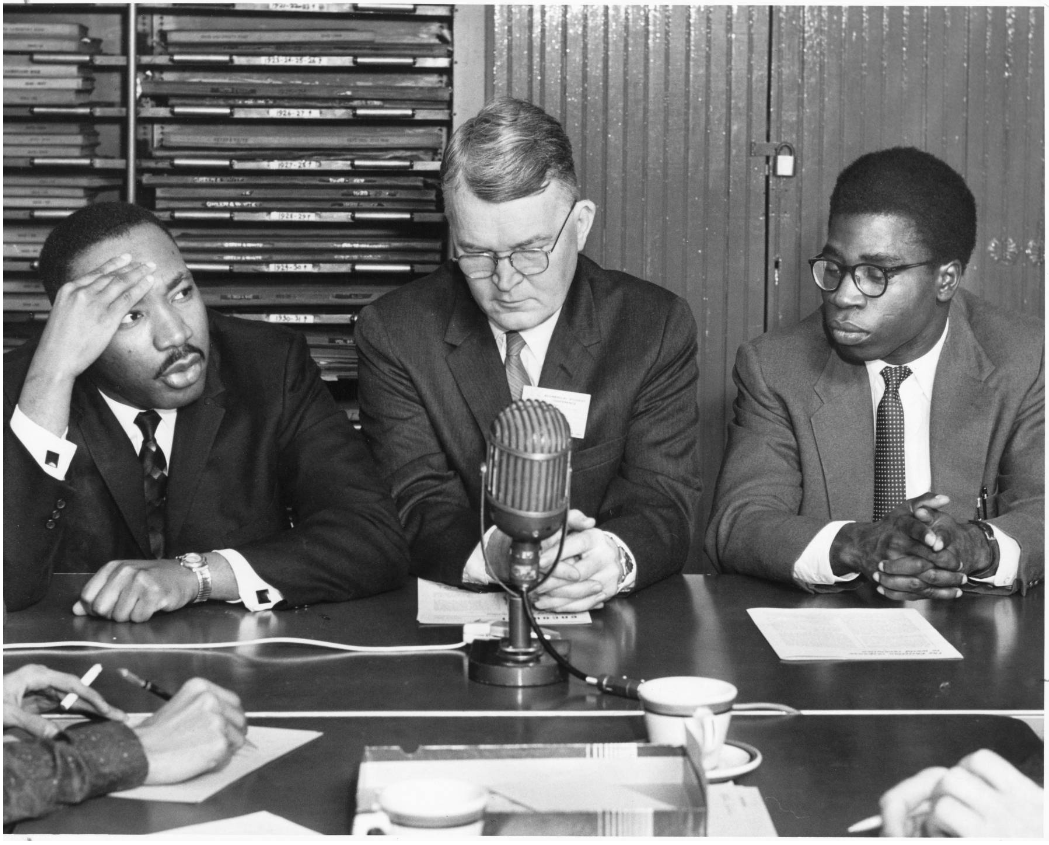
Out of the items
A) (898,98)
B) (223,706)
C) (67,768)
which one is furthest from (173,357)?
(898,98)

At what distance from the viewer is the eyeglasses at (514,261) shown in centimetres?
252

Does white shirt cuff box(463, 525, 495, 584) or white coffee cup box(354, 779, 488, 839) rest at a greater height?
white coffee cup box(354, 779, 488, 839)

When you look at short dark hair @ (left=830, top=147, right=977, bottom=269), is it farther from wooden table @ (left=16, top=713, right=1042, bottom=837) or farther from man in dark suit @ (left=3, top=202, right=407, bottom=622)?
wooden table @ (left=16, top=713, right=1042, bottom=837)

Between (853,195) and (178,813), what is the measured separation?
1.88 meters

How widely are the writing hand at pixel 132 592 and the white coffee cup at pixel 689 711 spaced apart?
884mm

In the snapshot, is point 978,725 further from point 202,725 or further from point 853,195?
point 853,195

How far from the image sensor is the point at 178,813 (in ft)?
4.28

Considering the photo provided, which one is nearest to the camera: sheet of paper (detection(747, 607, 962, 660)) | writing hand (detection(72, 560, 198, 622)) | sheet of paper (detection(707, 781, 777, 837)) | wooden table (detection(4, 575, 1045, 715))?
sheet of paper (detection(707, 781, 777, 837))

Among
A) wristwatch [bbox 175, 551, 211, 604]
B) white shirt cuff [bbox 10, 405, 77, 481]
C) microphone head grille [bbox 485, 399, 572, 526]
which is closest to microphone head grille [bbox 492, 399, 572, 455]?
microphone head grille [bbox 485, 399, 572, 526]

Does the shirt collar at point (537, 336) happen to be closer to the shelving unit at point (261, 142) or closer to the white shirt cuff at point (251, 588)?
the white shirt cuff at point (251, 588)

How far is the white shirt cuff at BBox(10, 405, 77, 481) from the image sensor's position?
2.30 meters

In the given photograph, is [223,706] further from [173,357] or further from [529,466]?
[173,357]

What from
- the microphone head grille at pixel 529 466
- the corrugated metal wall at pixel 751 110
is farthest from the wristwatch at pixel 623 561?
the corrugated metal wall at pixel 751 110

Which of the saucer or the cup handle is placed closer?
the cup handle
